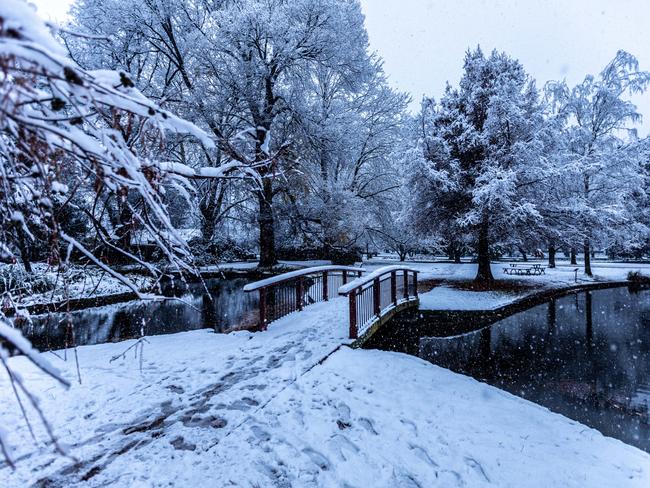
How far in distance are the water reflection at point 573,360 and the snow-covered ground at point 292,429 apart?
1.57m

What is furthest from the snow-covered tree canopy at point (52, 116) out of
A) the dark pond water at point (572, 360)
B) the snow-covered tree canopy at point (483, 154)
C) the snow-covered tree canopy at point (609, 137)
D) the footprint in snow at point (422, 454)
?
the snow-covered tree canopy at point (609, 137)

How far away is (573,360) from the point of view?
9180mm

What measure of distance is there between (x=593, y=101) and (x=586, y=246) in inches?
395

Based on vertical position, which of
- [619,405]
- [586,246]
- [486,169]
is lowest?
[619,405]

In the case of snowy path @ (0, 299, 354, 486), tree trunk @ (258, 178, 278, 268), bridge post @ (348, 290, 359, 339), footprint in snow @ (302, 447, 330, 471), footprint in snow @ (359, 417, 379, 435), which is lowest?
footprint in snow @ (359, 417, 379, 435)

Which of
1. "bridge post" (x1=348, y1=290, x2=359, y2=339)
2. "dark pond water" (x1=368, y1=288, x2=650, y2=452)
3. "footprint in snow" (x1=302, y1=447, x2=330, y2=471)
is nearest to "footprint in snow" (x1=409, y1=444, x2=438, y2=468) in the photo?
"footprint in snow" (x1=302, y1=447, x2=330, y2=471)

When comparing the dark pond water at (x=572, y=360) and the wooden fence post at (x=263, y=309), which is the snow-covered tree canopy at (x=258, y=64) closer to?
the wooden fence post at (x=263, y=309)

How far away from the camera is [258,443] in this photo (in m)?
3.82

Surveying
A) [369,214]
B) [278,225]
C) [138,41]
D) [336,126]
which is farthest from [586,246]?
[138,41]

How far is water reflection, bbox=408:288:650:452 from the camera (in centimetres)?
660

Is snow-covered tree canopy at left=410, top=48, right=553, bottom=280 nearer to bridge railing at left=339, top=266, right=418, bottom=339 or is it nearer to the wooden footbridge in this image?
the wooden footbridge

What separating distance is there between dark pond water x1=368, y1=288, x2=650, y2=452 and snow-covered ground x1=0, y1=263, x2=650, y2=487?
60.1 inches

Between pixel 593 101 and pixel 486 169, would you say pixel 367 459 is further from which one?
pixel 593 101

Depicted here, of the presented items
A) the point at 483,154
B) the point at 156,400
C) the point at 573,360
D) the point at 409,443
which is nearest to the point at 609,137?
the point at 483,154
